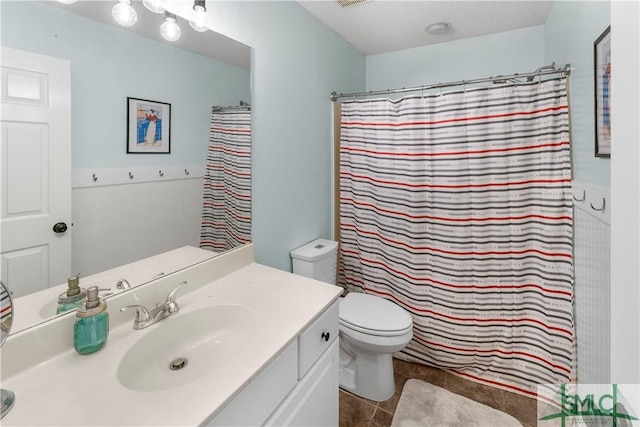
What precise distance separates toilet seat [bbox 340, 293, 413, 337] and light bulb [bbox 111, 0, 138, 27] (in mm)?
1664

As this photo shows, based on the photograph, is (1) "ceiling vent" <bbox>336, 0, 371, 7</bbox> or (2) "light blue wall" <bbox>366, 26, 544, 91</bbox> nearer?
(1) "ceiling vent" <bbox>336, 0, 371, 7</bbox>

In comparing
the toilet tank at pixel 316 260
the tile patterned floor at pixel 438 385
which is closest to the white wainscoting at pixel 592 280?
the tile patterned floor at pixel 438 385


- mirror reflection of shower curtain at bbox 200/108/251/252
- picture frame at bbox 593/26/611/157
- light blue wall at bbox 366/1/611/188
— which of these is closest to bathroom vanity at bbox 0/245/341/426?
mirror reflection of shower curtain at bbox 200/108/251/252

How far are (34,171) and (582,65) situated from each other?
2122 mm

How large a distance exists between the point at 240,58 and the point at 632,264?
1595 millimetres

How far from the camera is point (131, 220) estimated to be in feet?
3.62

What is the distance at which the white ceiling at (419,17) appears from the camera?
1.90m

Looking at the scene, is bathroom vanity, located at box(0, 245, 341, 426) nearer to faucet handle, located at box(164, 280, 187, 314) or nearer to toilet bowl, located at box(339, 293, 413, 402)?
Answer: faucet handle, located at box(164, 280, 187, 314)

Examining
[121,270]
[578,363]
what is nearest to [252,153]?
[121,270]

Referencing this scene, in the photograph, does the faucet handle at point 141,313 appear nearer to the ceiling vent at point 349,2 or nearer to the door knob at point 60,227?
the door knob at point 60,227

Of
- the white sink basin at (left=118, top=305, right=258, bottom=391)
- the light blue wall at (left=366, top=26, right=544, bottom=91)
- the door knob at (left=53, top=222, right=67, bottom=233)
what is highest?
the light blue wall at (left=366, top=26, right=544, bottom=91)

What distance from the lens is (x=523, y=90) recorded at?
170 centimetres

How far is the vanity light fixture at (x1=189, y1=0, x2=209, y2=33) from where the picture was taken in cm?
121

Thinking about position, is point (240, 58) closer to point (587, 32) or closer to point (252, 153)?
point (252, 153)
